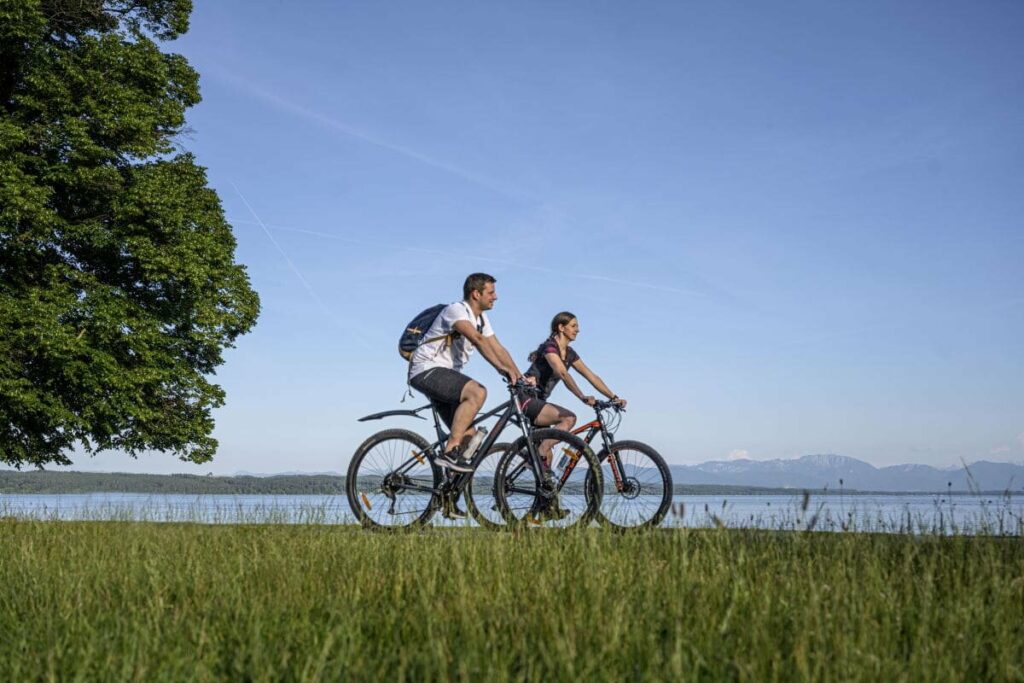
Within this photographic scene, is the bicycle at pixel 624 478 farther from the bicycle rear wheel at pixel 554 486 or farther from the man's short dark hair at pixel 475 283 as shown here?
the man's short dark hair at pixel 475 283

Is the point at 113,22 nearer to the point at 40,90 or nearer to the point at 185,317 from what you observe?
the point at 40,90

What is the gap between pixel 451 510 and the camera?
865cm

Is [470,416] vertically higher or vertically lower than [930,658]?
higher

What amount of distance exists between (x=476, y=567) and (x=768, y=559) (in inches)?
74.2

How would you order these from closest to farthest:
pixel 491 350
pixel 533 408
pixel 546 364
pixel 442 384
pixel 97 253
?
pixel 491 350, pixel 442 384, pixel 533 408, pixel 546 364, pixel 97 253

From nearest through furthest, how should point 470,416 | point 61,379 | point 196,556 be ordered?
point 196,556 < point 470,416 < point 61,379

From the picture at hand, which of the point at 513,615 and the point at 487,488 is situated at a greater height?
the point at 487,488

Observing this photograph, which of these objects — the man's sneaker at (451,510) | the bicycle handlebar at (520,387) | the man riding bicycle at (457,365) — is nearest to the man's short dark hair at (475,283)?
the man riding bicycle at (457,365)

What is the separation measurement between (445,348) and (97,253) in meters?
12.5

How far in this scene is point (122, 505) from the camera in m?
11.1

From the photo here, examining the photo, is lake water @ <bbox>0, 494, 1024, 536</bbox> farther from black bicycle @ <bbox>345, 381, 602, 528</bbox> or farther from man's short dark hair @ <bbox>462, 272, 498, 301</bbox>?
man's short dark hair @ <bbox>462, 272, 498, 301</bbox>

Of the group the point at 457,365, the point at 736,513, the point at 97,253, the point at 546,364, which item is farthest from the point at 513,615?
the point at 97,253

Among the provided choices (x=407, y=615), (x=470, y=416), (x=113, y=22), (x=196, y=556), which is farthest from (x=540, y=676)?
(x=113, y=22)

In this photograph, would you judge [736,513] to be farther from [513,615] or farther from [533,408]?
[513,615]
